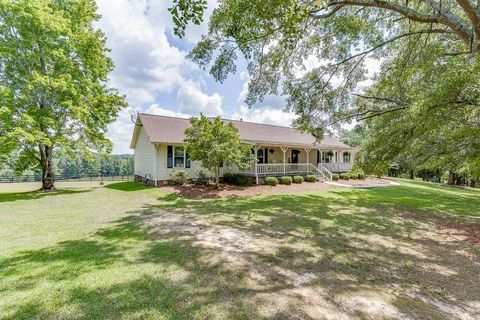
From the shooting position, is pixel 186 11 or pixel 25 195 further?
pixel 25 195

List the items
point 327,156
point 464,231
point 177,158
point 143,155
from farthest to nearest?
point 327,156 < point 143,155 < point 177,158 < point 464,231

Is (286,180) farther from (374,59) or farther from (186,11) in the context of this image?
(186,11)

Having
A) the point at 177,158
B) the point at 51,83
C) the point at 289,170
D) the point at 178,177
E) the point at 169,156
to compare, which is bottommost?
the point at 178,177

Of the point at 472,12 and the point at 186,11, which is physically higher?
the point at 472,12

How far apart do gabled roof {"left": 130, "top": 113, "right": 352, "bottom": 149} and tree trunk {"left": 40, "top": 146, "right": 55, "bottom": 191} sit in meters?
6.10

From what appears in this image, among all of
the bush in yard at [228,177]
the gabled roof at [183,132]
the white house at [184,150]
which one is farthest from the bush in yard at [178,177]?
the bush in yard at [228,177]

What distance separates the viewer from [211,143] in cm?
1360

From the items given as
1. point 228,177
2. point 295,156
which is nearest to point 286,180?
point 228,177

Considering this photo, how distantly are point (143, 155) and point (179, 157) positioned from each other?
12.1 ft

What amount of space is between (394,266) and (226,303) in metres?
3.58

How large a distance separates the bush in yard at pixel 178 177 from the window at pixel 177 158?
0.95 metres

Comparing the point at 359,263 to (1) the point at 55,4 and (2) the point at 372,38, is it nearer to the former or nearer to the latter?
(2) the point at 372,38

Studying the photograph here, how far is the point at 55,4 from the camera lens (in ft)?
48.6

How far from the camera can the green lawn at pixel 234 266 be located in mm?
3127
